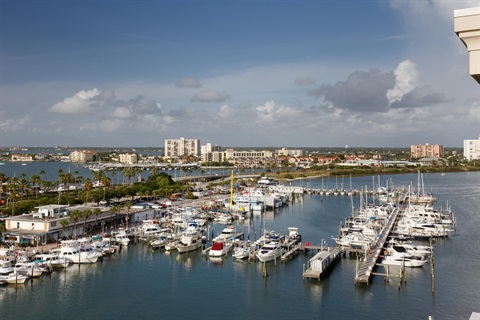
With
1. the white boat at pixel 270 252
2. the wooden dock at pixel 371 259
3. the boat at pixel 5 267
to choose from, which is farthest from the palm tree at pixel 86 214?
the wooden dock at pixel 371 259

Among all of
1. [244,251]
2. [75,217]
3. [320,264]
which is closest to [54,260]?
[75,217]

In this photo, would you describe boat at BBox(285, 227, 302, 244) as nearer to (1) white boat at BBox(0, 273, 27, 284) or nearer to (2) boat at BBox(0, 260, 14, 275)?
(1) white boat at BBox(0, 273, 27, 284)

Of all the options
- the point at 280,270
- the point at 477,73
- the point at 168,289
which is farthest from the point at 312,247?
the point at 477,73

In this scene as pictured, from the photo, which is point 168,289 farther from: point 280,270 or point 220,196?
point 220,196

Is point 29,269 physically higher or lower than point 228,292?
higher

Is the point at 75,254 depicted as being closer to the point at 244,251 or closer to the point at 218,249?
the point at 218,249
